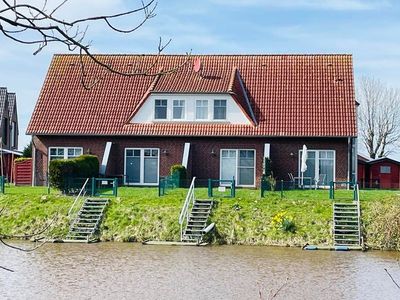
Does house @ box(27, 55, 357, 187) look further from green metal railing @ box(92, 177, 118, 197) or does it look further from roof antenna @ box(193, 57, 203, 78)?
green metal railing @ box(92, 177, 118, 197)

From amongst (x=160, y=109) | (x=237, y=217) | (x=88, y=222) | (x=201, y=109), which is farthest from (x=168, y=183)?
(x=160, y=109)

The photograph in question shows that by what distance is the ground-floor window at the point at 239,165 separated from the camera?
3938 cm

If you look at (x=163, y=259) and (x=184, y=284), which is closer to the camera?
(x=184, y=284)

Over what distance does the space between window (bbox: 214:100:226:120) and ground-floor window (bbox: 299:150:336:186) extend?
4.17 meters

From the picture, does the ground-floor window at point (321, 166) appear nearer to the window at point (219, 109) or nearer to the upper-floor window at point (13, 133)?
the window at point (219, 109)

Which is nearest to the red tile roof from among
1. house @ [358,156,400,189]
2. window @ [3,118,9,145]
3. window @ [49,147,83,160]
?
window @ [49,147,83,160]

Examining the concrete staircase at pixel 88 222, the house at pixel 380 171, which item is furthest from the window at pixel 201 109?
the house at pixel 380 171

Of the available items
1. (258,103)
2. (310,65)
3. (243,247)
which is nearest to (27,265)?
(243,247)

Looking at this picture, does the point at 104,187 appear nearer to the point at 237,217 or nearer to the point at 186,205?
the point at 186,205

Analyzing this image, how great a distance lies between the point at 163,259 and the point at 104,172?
13.8 meters

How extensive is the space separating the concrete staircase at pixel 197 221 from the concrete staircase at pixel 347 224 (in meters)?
4.87

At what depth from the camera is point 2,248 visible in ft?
92.2

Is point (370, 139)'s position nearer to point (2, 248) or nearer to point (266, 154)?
point (266, 154)

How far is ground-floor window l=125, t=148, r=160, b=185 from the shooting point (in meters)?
39.8
